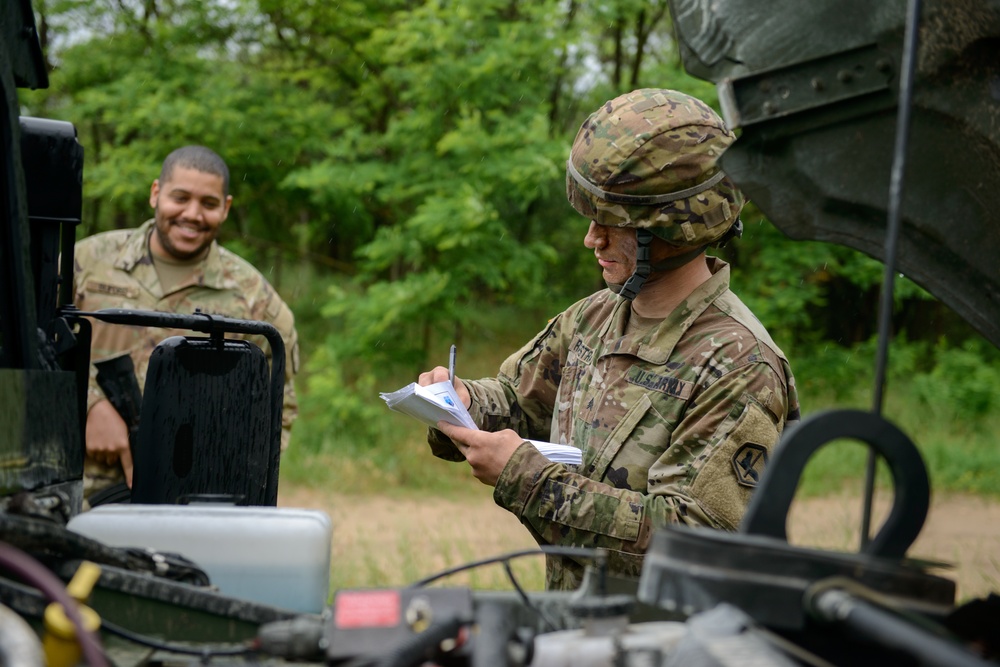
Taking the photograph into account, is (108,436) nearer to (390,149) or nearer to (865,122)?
(865,122)

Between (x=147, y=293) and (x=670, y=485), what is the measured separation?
3.41m

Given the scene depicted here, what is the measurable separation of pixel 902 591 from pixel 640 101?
1.83m

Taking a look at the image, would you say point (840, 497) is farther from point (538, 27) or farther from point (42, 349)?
point (42, 349)

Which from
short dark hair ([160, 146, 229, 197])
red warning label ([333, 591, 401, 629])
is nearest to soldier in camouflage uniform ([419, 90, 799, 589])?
red warning label ([333, 591, 401, 629])

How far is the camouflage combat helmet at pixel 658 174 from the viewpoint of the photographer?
2928 millimetres

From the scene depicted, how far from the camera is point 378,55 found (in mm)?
12438

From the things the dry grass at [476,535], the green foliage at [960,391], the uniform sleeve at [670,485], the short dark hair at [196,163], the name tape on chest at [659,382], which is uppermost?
the short dark hair at [196,163]

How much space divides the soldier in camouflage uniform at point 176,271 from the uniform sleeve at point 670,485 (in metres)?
2.67

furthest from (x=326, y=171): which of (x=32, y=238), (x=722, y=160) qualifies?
(x=722, y=160)

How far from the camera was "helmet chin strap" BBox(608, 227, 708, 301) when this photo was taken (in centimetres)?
300

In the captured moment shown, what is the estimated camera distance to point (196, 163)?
5574mm

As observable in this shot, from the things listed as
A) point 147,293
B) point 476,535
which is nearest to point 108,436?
point 147,293

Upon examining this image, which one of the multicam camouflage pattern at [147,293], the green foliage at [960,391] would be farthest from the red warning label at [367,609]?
the green foliage at [960,391]

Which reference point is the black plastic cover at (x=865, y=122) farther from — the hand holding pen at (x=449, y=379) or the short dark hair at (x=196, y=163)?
the short dark hair at (x=196, y=163)
